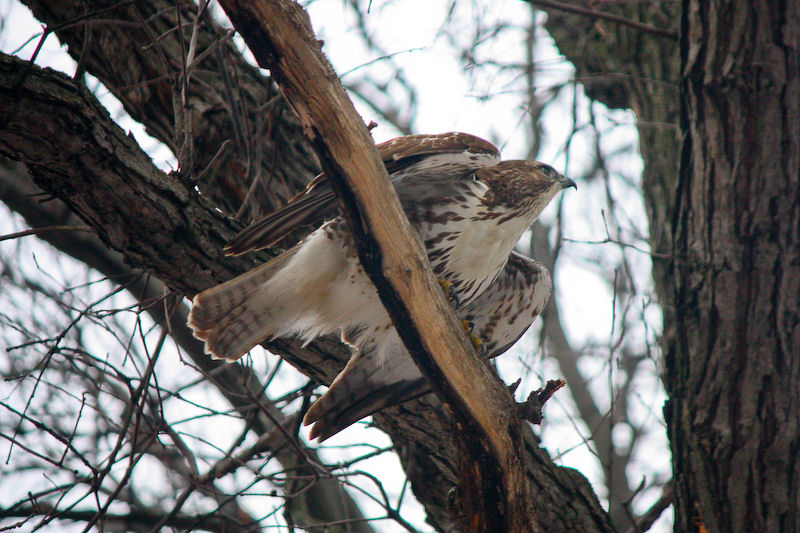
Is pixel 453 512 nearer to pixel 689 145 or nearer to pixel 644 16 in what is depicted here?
pixel 689 145

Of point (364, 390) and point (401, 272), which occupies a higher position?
point (364, 390)

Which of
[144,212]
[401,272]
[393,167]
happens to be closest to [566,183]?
[393,167]

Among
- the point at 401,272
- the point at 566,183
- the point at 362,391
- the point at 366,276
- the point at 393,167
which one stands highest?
the point at 566,183

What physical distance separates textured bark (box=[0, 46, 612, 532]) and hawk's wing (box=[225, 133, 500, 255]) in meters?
0.18

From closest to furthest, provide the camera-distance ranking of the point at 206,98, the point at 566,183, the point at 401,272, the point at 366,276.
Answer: the point at 401,272
the point at 366,276
the point at 206,98
the point at 566,183

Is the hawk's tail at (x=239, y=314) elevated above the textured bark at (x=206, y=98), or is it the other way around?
the textured bark at (x=206, y=98)

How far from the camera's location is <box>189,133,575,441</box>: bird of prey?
2629 millimetres

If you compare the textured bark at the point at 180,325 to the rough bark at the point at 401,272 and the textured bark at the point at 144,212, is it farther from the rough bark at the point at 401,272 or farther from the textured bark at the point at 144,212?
the rough bark at the point at 401,272

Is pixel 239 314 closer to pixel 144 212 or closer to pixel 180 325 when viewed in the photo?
pixel 144 212

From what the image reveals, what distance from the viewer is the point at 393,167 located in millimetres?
2730

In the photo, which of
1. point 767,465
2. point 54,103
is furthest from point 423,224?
point 767,465

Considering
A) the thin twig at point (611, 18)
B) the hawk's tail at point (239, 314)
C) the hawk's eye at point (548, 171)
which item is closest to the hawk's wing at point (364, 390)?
the hawk's tail at point (239, 314)

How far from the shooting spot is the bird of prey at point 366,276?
2629 mm

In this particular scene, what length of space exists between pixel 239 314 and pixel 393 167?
2.62 feet
